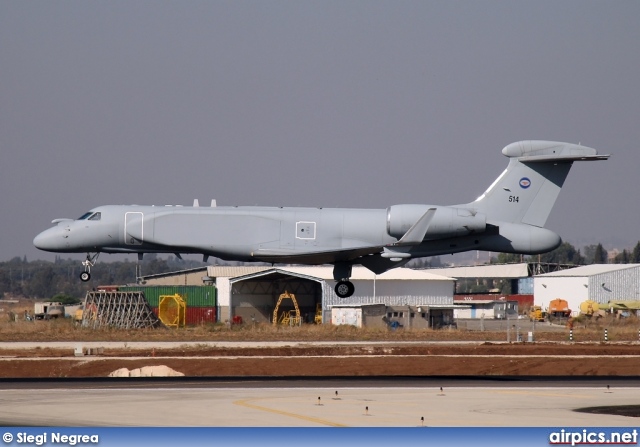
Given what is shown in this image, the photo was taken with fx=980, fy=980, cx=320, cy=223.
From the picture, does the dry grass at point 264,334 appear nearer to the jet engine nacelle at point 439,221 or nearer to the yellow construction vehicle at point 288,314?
the yellow construction vehicle at point 288,314

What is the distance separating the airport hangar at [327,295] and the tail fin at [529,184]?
2821cm

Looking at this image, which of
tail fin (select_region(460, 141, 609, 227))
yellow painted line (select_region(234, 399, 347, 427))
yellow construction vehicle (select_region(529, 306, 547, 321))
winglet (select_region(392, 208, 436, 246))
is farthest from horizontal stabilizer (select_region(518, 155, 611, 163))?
yellow construction vehicle (select_region(529, 306, 547, 321))

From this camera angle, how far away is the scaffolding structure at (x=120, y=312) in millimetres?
63156

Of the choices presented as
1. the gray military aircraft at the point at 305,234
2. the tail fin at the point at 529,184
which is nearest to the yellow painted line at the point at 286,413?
the gray military aircraft at the point at 305,234

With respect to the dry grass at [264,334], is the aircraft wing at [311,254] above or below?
above

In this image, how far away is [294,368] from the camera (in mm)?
37031

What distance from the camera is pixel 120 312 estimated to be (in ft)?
210

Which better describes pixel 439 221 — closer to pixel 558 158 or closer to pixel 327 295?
pixel 558 158

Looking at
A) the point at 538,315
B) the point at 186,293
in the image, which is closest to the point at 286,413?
the point at 186,293

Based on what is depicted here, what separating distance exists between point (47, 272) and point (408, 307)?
407 feet

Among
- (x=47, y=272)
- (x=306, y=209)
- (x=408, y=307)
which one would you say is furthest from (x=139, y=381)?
(x=47, y=272)

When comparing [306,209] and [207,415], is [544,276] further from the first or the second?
[207,415]

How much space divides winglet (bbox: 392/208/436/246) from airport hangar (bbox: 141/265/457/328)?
104 feet

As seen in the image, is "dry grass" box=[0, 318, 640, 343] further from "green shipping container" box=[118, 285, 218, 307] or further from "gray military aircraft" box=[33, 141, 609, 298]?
"gray military aircraft" box=[33, 141, 609, 298]
